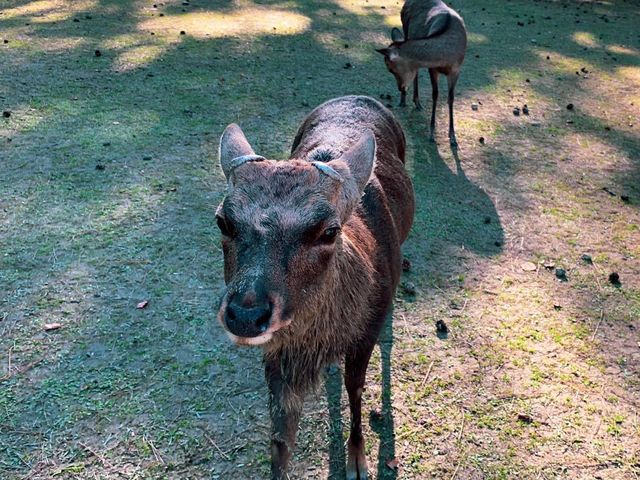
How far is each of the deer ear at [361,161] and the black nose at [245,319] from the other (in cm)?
92

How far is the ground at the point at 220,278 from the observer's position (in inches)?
121

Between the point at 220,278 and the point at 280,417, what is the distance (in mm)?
1822

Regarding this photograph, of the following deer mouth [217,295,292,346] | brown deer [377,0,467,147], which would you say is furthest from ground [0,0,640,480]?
deer mouth [217,295,292,346]

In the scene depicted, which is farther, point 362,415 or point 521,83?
point 521,83

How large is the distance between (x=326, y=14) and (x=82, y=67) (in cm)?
541

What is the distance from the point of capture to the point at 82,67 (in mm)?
7781

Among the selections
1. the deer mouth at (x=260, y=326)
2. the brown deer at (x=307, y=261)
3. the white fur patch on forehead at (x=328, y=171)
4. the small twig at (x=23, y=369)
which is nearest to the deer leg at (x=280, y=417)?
the brown deer at (x=307, y=261)

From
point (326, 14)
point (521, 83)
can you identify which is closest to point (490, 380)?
point (521, 83)

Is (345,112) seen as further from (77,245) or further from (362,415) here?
(77,245)

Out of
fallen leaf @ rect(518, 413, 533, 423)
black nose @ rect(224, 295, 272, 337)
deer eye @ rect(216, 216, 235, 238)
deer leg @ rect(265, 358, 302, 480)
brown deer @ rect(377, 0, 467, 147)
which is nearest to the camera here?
black nose @ rect(224, 295, 272, 337)

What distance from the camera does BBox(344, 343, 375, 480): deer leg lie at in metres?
2.85

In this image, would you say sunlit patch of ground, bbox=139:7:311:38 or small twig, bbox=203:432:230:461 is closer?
small twig, bbox=203:432:230:461

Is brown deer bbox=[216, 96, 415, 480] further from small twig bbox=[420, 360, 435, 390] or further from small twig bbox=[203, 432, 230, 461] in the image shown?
small twig bbox=[420, 360, 435, 390]

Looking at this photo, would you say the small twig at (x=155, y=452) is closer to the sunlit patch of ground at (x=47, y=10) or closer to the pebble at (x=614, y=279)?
the pebble at (x=614, y=279)
